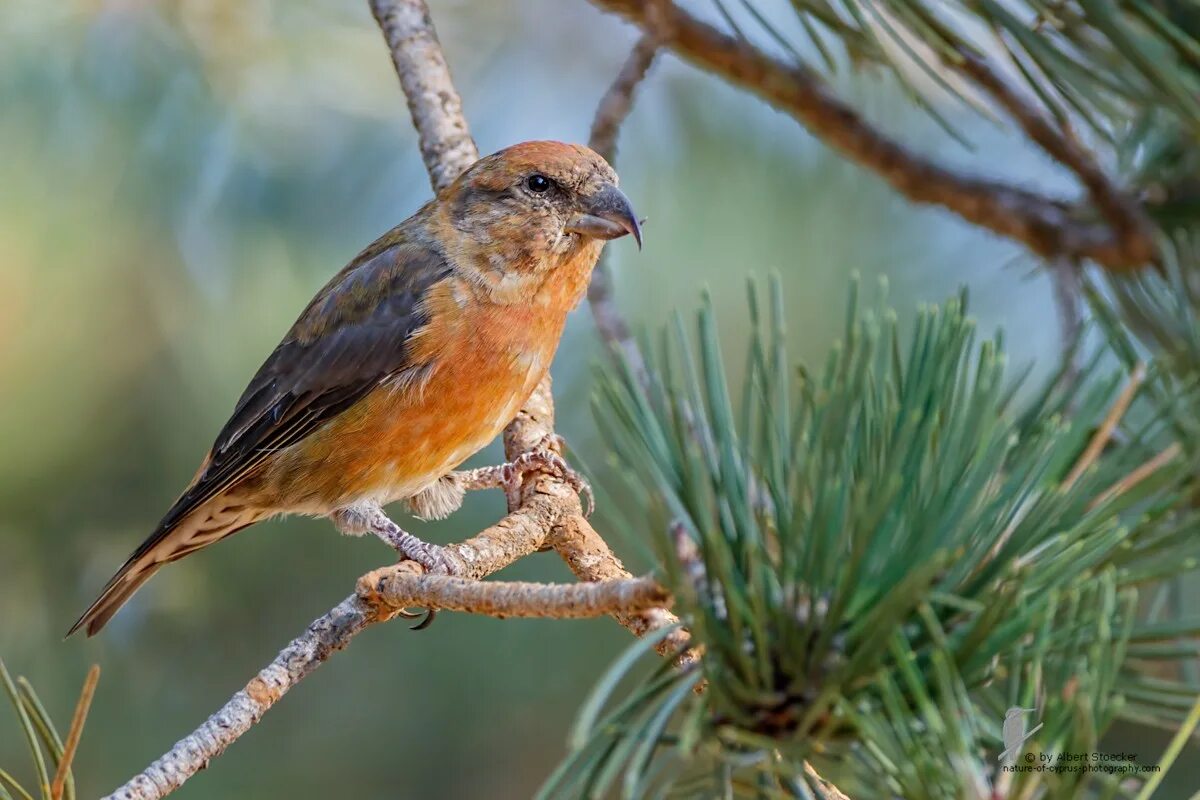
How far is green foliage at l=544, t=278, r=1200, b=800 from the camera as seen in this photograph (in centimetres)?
110

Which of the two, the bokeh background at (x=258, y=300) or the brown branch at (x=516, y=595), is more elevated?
the bokeh background at (x=258, y=300)

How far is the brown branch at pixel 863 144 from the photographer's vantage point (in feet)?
9.00

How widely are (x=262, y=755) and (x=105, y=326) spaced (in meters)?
1.36

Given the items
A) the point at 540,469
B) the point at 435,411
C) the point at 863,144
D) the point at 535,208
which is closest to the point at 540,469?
the point at 540,469

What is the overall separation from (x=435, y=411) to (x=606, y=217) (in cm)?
70

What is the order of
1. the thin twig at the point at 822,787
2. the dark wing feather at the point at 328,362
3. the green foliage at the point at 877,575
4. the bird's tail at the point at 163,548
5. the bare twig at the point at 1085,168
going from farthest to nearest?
1. the dark wing feather at the point at 328,362
2. the bird's tail at the point at 163,548
3. the bare twig at the point at 1085,168
4. the thin twig at the point at 822,787
5. the green foliage at the point at 877,575

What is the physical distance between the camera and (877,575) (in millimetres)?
1196

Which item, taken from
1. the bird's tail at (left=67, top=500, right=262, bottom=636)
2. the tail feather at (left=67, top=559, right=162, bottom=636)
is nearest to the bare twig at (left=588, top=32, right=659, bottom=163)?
the bird's tail at (left=67, top=500, right=262, bottom=636)

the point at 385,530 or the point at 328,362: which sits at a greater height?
the point at 328,362

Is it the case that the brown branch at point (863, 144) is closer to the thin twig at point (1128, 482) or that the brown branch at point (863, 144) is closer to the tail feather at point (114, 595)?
the thin twig at point (1128, 482)

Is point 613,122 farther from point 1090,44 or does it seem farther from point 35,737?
point 35,737

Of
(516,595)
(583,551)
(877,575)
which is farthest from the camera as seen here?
(583,551)

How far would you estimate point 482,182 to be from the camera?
3266 millimetres

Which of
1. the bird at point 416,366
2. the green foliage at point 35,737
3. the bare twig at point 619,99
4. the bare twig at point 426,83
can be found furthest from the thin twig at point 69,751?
the bare twig at point 619,99
